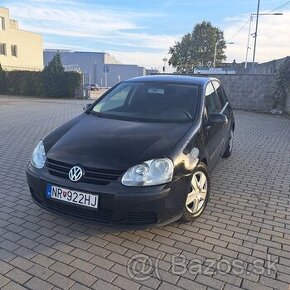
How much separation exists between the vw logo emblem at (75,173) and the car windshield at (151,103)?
1.18 metres

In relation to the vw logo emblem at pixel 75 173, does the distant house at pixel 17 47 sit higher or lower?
higher

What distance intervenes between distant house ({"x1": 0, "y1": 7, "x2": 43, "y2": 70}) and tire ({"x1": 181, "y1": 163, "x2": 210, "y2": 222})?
4490 centimetres

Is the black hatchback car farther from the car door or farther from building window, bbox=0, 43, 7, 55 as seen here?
→ building window, bbox=0, 43, 7, 55

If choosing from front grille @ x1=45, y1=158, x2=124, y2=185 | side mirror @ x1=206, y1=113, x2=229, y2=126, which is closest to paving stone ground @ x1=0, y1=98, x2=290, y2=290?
front grille @ x1=45, y1=158, x2=124, y2=185

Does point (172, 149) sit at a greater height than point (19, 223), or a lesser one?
greater

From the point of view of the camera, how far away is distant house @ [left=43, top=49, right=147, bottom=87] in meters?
67.2

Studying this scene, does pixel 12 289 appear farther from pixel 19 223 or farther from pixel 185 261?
pixel 185 261

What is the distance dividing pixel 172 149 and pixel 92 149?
794mm

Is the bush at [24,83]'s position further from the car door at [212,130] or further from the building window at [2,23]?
the building window at [2,23]

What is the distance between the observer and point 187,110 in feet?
13.7

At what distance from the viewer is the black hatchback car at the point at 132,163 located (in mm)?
3029

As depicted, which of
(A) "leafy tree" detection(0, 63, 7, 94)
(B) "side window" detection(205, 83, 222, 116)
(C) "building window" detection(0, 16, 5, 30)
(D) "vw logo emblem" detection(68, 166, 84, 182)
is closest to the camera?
(D) "vw logo emblem" detection(68, 166, 84, 182)

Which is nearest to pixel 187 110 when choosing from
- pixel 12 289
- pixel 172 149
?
pixel 172 149

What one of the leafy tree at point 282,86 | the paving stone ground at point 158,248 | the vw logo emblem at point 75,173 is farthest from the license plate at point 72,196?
the leafy tree at point 282,86
